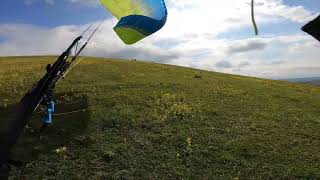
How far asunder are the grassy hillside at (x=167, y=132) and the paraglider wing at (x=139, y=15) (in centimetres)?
1927

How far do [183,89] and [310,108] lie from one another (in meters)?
11.4

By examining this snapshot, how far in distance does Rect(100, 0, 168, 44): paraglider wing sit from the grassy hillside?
19270 mm

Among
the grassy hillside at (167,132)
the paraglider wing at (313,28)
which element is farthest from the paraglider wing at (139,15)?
the grassy hillside at (167,132)

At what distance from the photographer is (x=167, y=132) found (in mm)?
35344

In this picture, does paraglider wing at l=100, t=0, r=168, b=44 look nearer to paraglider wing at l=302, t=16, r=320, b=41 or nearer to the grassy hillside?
paraglider wing at l=302, t=16, r=320, b=41

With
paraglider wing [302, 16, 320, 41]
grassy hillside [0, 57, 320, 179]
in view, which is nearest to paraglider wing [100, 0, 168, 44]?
paraglider wing [302, 16, 320, 41]

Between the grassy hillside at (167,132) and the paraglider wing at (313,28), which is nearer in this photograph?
the paraglider wing at (313,28)

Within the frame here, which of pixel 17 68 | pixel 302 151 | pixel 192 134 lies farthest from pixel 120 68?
pixel 302 151

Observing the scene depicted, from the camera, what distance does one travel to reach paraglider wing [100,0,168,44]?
30.1 feet

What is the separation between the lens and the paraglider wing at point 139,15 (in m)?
9.19

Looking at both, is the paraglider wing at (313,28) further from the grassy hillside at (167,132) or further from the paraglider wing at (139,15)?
the grassy hillside at (167,132)

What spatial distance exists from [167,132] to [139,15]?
26.7m

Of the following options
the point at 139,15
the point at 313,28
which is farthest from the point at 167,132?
the point at 313,28

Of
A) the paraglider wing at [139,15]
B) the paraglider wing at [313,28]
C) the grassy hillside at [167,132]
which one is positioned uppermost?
the paraglider wing at [139,15]
